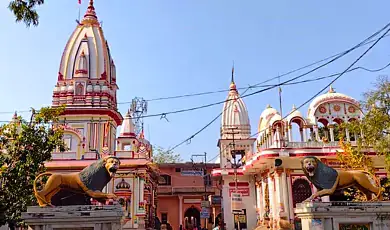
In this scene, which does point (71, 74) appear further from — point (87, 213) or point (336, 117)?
point (87, 213)

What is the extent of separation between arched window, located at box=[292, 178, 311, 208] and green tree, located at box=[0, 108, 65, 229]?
15.2 meters

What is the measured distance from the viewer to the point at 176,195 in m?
42.1

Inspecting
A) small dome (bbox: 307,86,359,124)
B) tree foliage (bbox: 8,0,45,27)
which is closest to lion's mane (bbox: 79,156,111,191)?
tree foliage (bbox: 8,0,45,27)

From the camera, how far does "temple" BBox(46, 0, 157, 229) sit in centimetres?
2642

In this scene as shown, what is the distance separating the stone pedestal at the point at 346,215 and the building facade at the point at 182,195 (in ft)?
98.0

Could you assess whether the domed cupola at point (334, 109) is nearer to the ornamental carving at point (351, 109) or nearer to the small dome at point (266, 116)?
the ornamental carving at point (351, 109)

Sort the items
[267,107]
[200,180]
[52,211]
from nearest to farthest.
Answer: [52,211], [267,107], [200,180]

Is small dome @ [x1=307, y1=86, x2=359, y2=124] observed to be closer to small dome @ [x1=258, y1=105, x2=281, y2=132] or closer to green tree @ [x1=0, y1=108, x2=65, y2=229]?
small dome @ [x1=258, y1=105, x2=281, y2=132]

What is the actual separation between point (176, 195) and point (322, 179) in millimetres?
32507

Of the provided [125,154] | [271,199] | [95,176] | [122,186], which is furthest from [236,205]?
[95,176]

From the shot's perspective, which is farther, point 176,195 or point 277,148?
point 176,195

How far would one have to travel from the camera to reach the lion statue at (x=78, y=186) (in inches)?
414

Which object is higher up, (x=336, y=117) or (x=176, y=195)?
(x=336, y=117)

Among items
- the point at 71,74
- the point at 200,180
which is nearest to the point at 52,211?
the point at 71,74
